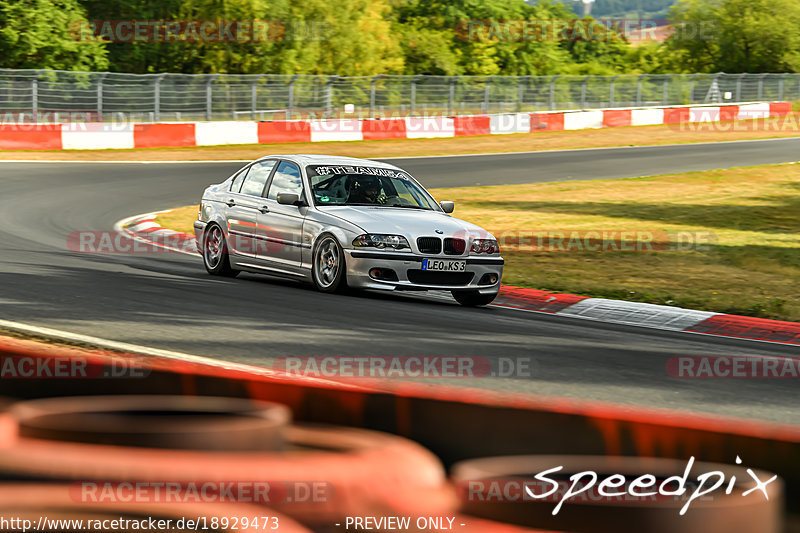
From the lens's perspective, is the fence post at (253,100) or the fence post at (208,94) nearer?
the fence post at (208,94)

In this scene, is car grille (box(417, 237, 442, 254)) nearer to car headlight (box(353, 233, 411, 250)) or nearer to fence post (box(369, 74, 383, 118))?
car headlight (box(353, 233, 411, 250))

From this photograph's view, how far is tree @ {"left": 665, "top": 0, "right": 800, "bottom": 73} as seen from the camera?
210 feet

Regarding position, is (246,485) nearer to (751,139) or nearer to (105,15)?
(751,139)

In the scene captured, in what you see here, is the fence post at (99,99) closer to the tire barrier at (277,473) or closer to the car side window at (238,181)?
the car side window at (238,181)

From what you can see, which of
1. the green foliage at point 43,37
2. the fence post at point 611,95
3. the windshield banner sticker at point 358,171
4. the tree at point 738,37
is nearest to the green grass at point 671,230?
the windshield banner sticker at point 358,171

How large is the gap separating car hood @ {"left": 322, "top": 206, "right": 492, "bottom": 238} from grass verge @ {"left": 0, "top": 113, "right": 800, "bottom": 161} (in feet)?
59.7

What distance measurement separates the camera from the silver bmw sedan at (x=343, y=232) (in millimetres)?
10859

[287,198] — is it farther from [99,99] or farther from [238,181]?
[99,99]

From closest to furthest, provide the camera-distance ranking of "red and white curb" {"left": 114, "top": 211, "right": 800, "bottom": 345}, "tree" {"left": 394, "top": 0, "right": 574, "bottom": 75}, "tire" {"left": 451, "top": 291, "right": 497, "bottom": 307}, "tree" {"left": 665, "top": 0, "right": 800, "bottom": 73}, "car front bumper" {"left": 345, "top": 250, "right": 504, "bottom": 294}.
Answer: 1. "red and white curb" {"left": 114, "top": 211, "right": 800, "bottom": 345}
2. "car front bumper" {"left": 345, "top": 250, "right": 504, "bottom": 294}
3. "tire" {"left": 451, "top": 291, "right": 497, "bottom": 307}
4. "tree" {"left": 665, "top": 0, "right": 800, "bottom": 73}
5. "tree" {"left": 394, "top": 0, "right": 574, "bottom": 75}

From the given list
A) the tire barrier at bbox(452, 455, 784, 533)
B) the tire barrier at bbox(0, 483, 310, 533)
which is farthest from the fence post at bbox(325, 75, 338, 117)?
the tire barrier at bbox(0, 483, 310, 533)

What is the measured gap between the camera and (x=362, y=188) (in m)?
11.9

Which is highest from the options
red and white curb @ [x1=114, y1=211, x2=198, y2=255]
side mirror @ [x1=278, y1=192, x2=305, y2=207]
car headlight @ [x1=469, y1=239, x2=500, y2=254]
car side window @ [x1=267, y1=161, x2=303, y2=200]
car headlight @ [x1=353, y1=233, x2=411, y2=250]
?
car side window @ [x1=267, y1=161, x2=303, y2=200]

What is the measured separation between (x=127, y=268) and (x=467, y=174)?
15.0m

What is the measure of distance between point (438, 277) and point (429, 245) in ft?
1.10
